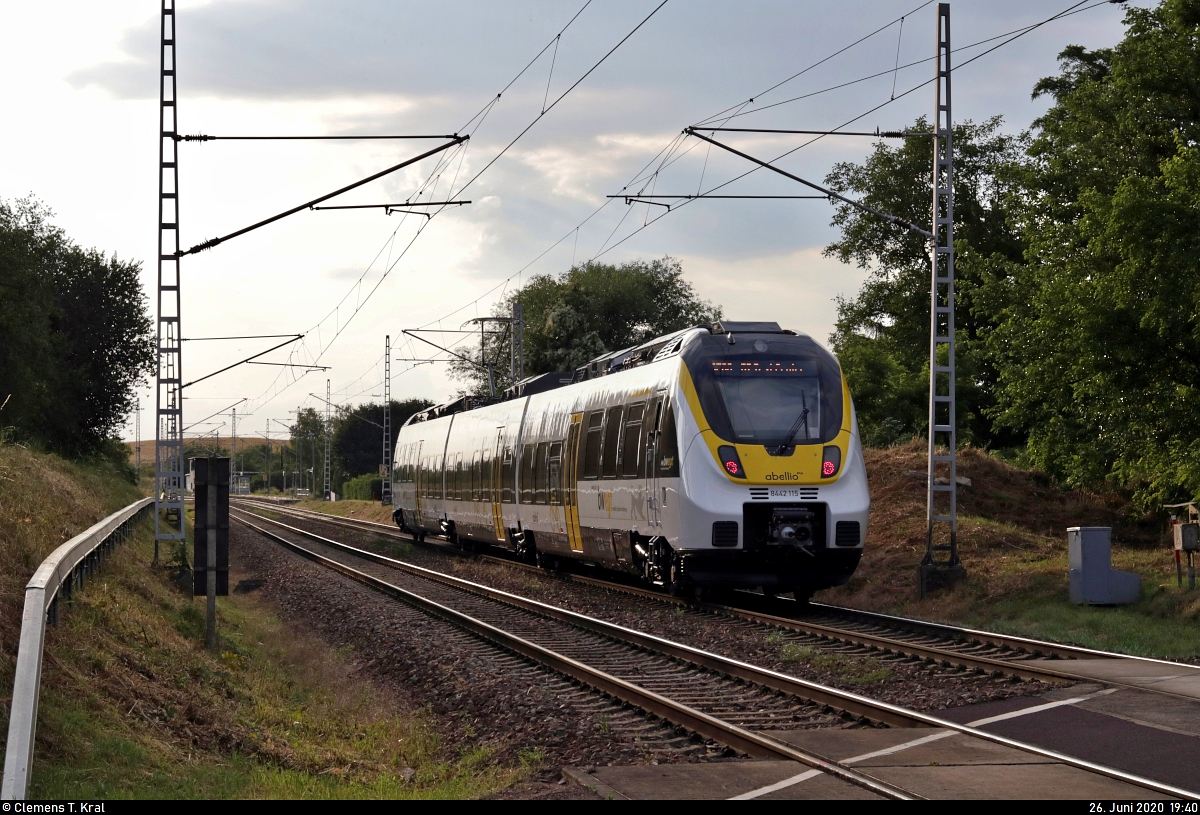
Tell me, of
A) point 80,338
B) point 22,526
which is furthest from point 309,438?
point 22,526

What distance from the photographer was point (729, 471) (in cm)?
1705

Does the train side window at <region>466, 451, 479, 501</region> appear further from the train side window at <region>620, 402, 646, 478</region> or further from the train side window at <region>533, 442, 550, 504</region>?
the train side window at <region>620, 402, 646, 478</region>

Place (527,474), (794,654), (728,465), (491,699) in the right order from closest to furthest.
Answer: (491,699) < (794,654) < (728,465) < (527,474)

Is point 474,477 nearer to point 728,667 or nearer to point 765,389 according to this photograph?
point 765,389

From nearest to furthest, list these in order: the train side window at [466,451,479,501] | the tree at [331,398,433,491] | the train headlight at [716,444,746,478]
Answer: the train headlight at [716,444,746,478]
the train side window at [466,451,479,501]
the tree at [331,398,433,491]

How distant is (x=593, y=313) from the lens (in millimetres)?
84875

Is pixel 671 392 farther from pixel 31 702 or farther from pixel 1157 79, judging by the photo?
pixel 1157 79

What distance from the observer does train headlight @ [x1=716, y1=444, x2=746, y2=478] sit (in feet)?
55.9

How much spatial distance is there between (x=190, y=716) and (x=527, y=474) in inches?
673

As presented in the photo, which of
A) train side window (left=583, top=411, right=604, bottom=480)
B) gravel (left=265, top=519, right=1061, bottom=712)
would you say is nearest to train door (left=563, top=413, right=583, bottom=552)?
train side window (left=583, top=411, right=604, bottom=480)

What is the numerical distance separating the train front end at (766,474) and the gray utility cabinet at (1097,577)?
2.88m

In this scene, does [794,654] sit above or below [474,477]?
below

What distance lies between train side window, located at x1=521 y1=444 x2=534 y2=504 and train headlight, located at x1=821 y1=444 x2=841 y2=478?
10020mm

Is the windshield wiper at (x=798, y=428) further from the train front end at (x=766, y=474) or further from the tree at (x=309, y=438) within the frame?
the tree at (x=309, y=438)
